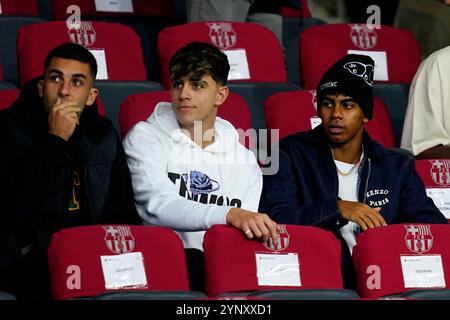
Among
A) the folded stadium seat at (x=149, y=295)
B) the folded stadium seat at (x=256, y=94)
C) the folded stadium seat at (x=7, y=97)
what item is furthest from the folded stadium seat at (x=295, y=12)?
the folded stadium seat at (x=149, y=295)

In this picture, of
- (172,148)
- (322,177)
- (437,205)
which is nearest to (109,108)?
(172,148)

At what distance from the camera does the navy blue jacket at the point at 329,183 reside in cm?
357

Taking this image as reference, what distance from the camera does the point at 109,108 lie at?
404cm

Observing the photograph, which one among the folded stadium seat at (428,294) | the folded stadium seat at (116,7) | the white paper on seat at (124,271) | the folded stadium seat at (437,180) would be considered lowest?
the folded stadium seat at (428,294)

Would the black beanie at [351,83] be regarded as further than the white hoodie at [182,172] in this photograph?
Yes

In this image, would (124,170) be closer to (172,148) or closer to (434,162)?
(172,148)

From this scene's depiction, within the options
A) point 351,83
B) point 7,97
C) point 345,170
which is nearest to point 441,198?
point 345,170

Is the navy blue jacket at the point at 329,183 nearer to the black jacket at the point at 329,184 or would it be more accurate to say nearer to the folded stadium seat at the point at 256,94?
the black jacket at the point at 329,184

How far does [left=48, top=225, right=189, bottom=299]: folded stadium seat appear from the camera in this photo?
2.90 meters

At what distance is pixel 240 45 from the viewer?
Answer: 14.3ft

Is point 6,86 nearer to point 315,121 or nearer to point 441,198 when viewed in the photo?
point 315,121

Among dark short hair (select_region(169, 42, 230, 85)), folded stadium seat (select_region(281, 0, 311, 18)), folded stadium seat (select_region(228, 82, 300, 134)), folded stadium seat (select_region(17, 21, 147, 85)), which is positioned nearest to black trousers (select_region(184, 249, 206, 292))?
dark short hair (select_region(169, 42, 230, 85))

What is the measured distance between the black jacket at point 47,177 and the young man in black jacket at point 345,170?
438 millimetres

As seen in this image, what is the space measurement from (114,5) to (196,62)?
3.84 ft
